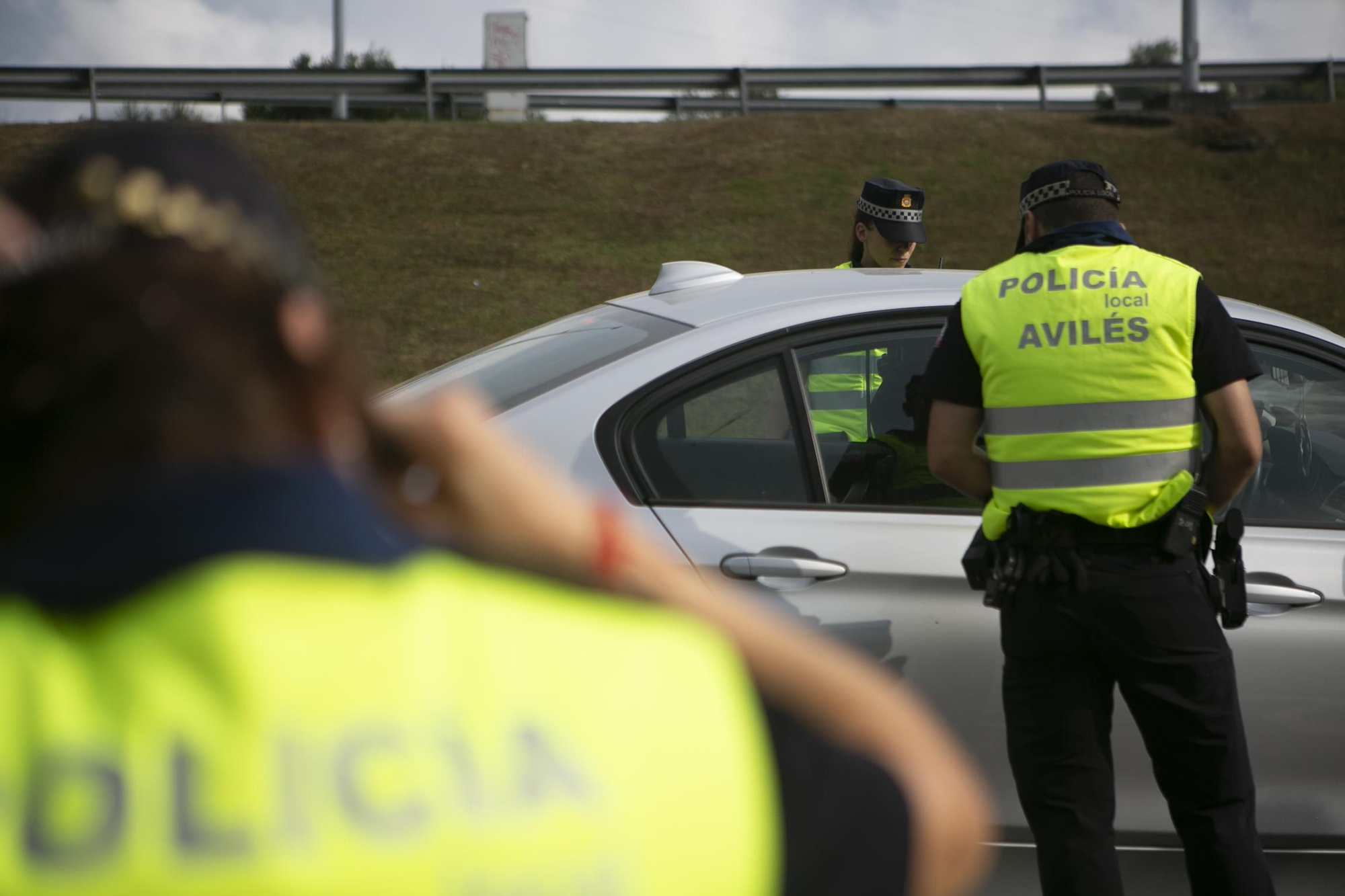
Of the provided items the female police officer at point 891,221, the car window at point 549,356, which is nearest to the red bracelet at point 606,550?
the car window at point 549,356

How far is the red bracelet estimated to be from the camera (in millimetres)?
786

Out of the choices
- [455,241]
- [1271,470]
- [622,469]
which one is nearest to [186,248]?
[622,469]

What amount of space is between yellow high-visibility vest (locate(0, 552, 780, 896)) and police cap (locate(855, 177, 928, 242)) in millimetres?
4517

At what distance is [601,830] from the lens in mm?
679

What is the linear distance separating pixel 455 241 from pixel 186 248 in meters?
14.8

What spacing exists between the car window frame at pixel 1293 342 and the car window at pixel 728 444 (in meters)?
1.15

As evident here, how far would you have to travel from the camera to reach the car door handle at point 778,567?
106 inches

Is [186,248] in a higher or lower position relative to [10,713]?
higher

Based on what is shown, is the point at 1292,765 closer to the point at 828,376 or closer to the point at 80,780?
the point at 828,376

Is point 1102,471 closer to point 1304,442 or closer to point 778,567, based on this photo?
point 778,567

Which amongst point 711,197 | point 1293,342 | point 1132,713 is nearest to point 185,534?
point 1132,713

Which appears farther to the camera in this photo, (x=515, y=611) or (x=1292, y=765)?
(x=1292, y=765)

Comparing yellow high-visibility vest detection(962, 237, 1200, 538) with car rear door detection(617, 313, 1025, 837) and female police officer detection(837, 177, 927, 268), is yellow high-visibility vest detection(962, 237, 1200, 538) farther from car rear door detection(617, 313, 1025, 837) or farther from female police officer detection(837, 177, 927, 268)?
female police officer detection(837, 177, 927, 268)

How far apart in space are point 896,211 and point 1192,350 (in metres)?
2.57
